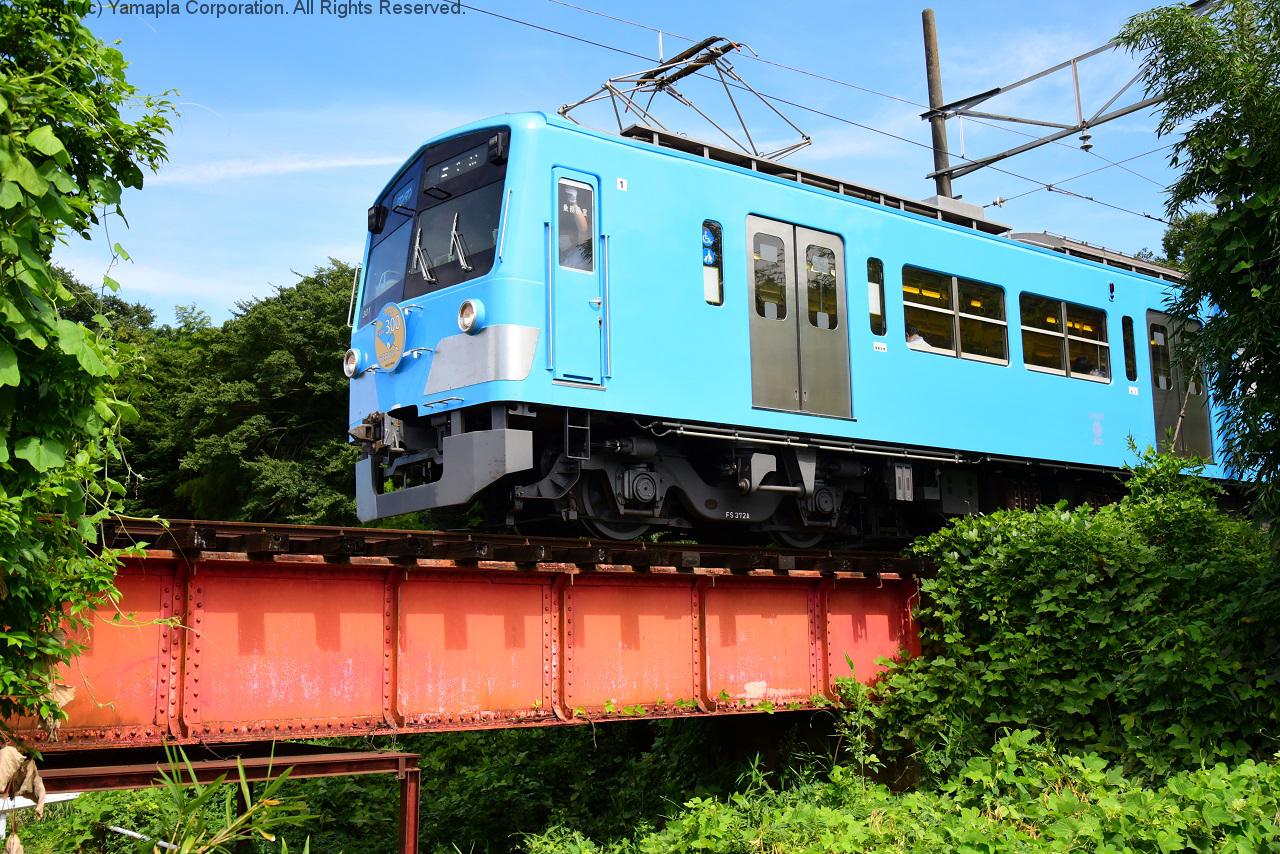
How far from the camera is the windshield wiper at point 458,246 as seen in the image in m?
9.18

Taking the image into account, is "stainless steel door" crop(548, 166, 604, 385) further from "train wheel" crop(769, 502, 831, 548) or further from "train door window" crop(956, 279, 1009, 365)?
"train door window" crop(956, 279, 1009, 365)

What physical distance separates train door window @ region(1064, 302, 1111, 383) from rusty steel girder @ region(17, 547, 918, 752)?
4.00m

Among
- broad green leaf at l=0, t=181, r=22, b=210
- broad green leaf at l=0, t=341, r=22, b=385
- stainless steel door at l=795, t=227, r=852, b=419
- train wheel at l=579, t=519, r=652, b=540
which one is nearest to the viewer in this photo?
broad green leaf at l=0, t=181, r=22, b=210

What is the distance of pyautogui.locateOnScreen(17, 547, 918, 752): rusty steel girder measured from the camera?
6.95m

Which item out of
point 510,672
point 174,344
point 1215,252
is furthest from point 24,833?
point 174,344

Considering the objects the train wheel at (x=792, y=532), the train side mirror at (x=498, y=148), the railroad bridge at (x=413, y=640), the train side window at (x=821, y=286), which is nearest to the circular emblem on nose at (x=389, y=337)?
the train side mirror at (x=498, y=148)

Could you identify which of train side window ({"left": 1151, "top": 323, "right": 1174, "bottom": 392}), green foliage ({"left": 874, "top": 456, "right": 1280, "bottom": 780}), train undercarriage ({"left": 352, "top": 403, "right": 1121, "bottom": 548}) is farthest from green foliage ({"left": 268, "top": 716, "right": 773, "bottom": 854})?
train side window ({"left": 1151, "top": 323, "right": 1174, "bottom": 392})

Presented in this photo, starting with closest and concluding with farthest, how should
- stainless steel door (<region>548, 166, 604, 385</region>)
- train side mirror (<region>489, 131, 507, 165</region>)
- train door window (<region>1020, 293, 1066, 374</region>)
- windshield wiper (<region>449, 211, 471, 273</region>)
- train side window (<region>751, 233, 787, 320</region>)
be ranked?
stainless steel door (<region>548, 166, 604, 385</region>) → train side mirror (<region>489, 131, 507, 165</region>) → windshield wiper (<region>449, 211, 471, 273</region>) → train side window (<region>751, 233, 787, 320</region>) → train door window (<region>1020, 293, 1066, 374</region>)

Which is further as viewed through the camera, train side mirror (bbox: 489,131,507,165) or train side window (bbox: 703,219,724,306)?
train side window (bbox: 703,219,724,306)

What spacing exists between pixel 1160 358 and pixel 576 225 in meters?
8.71

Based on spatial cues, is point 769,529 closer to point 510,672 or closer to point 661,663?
point 661,663

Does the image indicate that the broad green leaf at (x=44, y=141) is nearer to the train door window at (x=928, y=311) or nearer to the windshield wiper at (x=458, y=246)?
the windshield wiper at (x=458, y=246)

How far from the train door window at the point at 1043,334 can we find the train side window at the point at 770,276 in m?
3.60

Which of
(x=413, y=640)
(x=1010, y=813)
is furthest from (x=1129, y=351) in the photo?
(x=413, y=640)
